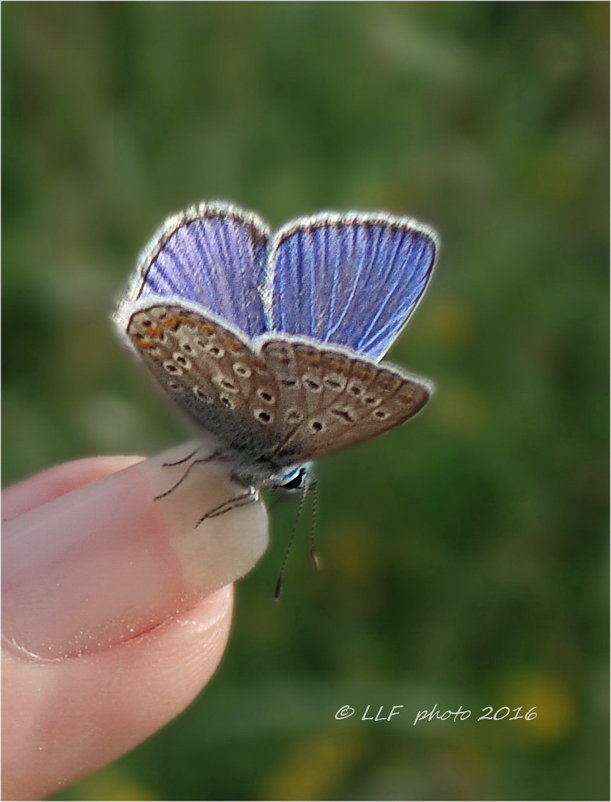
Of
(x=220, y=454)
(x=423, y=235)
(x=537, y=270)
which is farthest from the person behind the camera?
(x=537, y=270)

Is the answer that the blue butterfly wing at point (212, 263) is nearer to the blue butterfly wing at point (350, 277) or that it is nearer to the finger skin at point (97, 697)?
the blue butterfly wing at point (350, 277)

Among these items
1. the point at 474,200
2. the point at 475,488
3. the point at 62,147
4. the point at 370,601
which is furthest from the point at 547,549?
the point at 62,147

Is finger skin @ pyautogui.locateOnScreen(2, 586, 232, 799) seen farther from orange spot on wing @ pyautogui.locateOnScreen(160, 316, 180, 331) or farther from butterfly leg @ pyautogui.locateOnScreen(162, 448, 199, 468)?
orange spot on wing @ pyautogui.locateOnScreen(160, 316, 180, 331)

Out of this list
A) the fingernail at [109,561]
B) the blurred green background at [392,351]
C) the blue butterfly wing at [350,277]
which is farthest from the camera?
the blurred green background at [392,351]

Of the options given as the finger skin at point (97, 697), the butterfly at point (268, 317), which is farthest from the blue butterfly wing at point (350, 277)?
the finger skin at point (97, 697)

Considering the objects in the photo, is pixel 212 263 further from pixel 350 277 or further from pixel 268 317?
pixel 350 277

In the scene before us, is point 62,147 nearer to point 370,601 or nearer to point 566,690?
point 370,601

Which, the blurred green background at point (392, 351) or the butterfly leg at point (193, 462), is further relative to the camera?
the blurred green background at point (392, 351)
